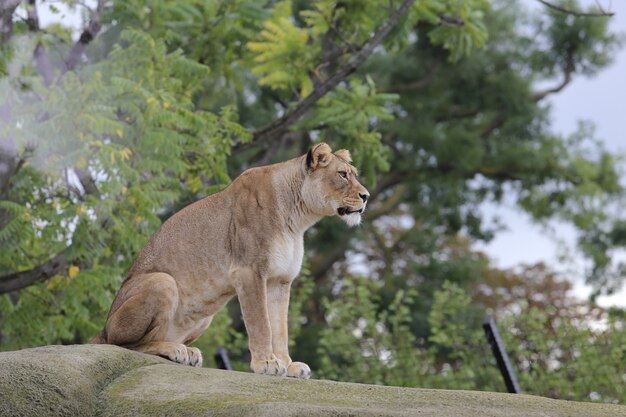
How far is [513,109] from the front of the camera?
27.7 metres

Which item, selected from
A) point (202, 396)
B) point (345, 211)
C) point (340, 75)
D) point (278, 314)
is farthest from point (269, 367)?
point (340, 75)

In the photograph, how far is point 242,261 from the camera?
26.0 feet

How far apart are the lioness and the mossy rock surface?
0.61 m

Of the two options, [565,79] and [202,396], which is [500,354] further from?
[565,79]

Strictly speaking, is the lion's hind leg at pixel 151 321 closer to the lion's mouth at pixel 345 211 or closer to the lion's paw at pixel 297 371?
the lion's paw at pixel 297 371

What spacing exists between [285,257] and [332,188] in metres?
0.61

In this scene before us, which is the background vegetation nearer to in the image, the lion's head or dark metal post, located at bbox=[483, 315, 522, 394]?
dark metal post, located at bbox=[483, 315, 522, 394]

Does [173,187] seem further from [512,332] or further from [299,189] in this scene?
[299,189]

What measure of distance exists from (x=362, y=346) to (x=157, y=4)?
19.5 ft

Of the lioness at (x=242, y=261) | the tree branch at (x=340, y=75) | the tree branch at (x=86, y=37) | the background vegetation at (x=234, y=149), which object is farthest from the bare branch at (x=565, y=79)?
the lioness at (x=242, y=261)

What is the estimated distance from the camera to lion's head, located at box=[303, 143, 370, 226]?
26.2ft

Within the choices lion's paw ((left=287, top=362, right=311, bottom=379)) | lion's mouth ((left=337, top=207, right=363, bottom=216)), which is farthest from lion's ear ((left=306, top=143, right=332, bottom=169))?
lion's paw ((left=287, top=362, right=311, bottom=379))

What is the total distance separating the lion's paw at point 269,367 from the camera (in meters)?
7.71

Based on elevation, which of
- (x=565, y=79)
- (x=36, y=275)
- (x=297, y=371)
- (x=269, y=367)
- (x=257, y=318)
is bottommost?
(x=565, y=79)
